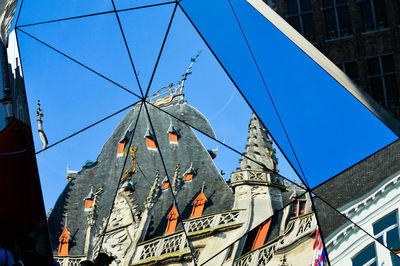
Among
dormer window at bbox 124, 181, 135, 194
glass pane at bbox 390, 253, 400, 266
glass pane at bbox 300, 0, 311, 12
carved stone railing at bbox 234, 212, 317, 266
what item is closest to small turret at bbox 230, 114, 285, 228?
carved stone railing at bbox 234, 212, 317, 266

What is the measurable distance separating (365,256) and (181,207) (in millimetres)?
3438

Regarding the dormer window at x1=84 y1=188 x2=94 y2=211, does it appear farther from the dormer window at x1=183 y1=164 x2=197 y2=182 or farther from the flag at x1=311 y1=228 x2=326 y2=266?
→ the flag at x1=311 y1=228 x2=326 y2=266

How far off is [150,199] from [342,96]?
4111 millimetres

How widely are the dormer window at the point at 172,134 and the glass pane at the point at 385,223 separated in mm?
4064

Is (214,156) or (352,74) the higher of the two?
(352,74)

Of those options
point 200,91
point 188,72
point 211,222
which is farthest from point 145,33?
point 211,222

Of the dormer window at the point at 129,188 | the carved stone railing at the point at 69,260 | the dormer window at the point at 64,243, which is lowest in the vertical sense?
the carved stone railing at the point at 69,260

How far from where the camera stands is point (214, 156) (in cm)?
1301

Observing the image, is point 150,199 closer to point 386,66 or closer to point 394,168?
point 394,168

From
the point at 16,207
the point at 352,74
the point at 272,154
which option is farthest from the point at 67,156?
the point at 352,74

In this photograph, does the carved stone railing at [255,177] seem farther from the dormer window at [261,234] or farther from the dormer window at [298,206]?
the dormer window at [261,234]

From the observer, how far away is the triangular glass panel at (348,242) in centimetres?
1243

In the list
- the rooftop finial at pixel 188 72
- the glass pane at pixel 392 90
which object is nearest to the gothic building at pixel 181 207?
the rooftop finial at pixel 188 72

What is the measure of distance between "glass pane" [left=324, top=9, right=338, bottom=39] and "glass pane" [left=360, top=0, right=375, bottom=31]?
5.52 feet
